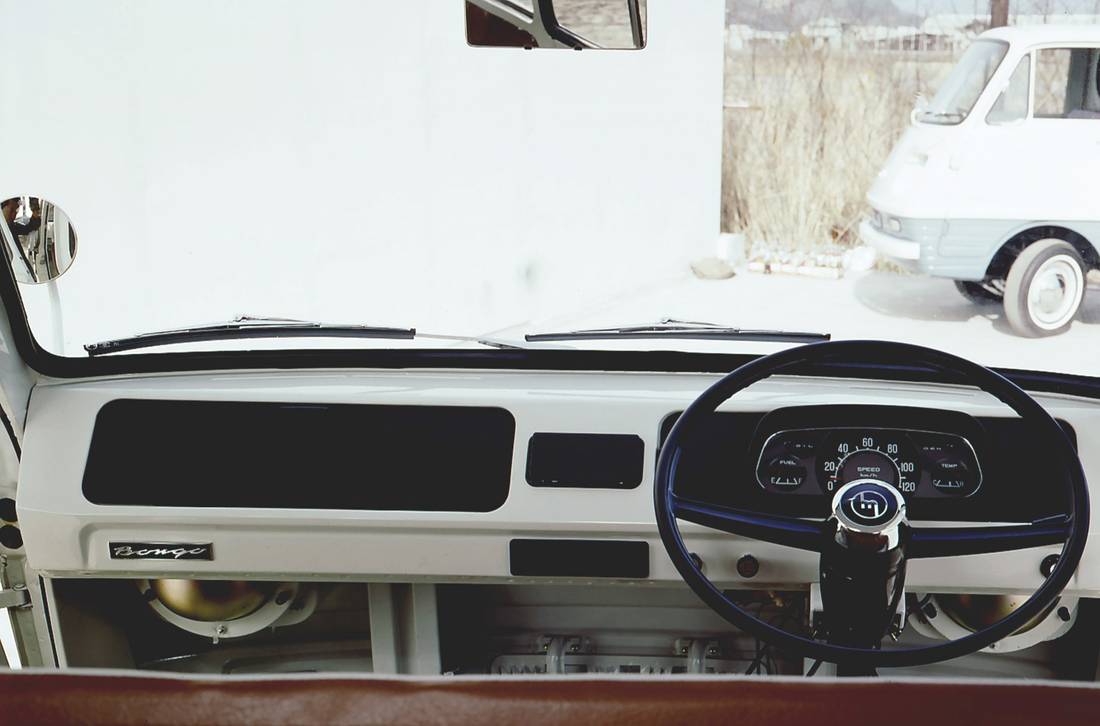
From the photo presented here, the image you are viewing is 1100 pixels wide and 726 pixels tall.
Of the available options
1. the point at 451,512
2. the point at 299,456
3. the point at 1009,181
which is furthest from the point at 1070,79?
the point at 299,456

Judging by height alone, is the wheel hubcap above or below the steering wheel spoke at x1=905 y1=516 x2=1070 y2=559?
above

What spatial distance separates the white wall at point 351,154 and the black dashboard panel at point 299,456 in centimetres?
53

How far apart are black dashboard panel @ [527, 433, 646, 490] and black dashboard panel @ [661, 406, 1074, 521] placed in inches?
4.2

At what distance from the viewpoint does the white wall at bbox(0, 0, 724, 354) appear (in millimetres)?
3889

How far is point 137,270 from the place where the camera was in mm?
3965

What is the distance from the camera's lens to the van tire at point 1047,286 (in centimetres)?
245

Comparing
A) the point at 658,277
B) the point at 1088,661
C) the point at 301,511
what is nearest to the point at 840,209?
the point at 658,277

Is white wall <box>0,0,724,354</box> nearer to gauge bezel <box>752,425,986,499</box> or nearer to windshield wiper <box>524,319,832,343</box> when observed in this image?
windshield wiper <box>524,319,832,343</box>

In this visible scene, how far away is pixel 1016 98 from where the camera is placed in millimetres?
2666

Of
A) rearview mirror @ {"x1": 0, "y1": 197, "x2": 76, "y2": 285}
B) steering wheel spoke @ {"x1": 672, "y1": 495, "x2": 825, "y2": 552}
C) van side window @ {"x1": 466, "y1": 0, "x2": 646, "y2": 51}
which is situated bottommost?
steering wheel spoke @ {"x1": 672, "y1": 495, "x2": 825, "y2": 552}

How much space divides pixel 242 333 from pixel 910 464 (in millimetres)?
1361

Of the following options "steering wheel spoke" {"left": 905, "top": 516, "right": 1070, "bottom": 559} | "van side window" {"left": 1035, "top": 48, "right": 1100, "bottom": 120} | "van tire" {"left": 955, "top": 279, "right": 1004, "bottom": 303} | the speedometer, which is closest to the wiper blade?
the speedometer

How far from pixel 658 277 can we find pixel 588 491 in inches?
59.5

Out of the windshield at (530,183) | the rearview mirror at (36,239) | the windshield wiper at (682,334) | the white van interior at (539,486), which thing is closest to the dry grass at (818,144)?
the windshield at (530,183)
